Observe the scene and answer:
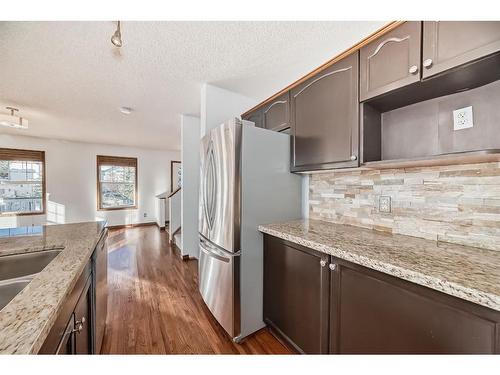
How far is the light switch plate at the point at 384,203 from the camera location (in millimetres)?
1434

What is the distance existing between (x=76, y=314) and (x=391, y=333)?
137 centimetres

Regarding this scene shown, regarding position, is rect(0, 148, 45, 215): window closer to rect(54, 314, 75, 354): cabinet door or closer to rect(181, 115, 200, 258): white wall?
rect(181, 115, 200, 258): white wall

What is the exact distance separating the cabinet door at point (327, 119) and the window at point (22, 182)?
6.26m

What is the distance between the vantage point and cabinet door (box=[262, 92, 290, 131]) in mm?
Answer: 1889

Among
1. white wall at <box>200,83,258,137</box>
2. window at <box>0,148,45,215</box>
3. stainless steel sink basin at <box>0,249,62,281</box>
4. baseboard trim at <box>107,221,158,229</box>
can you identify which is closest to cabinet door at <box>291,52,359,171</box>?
white wall at <box>200,83,258,137</box>

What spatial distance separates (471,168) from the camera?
43.1 inches

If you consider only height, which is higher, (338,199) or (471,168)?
(471,168)

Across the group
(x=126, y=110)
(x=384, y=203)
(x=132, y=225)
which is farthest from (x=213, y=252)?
(x=132, y=225)

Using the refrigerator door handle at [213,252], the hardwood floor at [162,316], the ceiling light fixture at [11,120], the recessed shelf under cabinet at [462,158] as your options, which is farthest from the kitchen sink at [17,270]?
the ceiling light fixture at [11,120]

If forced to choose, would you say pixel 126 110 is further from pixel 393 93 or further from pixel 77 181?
pixel 77 181
